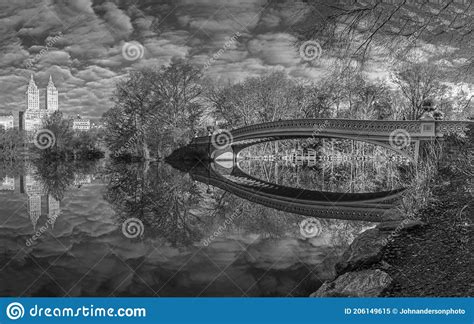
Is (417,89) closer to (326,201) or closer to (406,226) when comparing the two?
(326,201)

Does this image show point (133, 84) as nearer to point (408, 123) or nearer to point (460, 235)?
point (408, 123)

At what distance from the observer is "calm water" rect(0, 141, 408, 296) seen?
3611 millimetres

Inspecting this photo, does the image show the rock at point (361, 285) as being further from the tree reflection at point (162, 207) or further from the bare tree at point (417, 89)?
the bare tree at point (417, 89)

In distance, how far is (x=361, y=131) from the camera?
13.5 meters

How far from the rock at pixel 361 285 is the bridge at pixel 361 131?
21.0 feet

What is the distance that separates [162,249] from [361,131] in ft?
34.4

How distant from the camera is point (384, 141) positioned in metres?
12.9

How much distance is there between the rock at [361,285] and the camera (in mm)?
2514

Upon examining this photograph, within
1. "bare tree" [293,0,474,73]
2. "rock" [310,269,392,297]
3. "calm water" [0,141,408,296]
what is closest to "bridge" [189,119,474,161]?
"bare tree" [293,0,474,73]

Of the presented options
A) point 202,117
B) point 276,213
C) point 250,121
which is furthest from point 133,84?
point 276,213

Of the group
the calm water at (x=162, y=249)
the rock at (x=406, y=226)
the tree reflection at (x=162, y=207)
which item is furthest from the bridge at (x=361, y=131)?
the tree reflection at (x=162, y=207)

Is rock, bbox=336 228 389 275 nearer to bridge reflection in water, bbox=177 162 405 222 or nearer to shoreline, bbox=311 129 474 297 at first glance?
shoreline, bbox=311 129 474 297

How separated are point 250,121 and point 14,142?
19.6 metres

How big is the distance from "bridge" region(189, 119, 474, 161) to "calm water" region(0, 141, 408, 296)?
5160 mm
